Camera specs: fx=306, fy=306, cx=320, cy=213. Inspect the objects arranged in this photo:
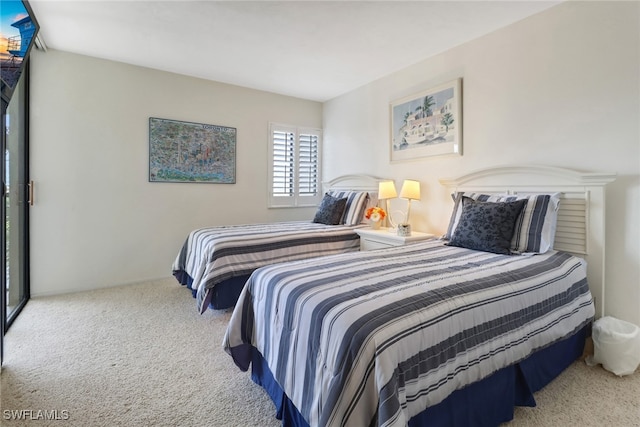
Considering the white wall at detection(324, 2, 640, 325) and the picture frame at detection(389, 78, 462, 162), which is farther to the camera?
the picture frame at detection(389, 78, 462, 162)

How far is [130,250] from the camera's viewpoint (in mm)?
3627

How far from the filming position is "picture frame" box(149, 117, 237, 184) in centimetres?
372

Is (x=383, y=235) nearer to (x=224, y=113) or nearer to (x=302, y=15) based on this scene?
(x=302, y=15)

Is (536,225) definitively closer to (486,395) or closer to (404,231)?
(404,231)

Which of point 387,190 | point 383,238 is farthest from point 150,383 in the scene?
point 387,190

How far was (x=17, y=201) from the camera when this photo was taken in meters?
2.89

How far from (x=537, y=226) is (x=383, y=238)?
4.35ft

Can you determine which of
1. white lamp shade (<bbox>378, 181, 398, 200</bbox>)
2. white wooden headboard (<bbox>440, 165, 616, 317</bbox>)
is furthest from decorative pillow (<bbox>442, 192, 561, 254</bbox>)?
white lamp shade (<bbox>378, 181, 398, 200</bbox>)

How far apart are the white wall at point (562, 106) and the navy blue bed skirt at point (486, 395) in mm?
889

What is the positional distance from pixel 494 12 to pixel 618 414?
9.19ft

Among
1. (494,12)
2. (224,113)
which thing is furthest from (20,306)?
(494,12)

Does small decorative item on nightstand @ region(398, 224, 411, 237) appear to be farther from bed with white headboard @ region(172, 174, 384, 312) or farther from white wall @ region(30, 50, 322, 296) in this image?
white wall @ region(30, 50, 322, 296)

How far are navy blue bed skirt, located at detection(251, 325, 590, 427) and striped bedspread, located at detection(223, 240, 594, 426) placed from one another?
0.24ft

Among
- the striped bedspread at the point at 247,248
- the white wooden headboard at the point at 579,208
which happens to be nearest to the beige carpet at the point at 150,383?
the striped bedspread at the point at 247,248
